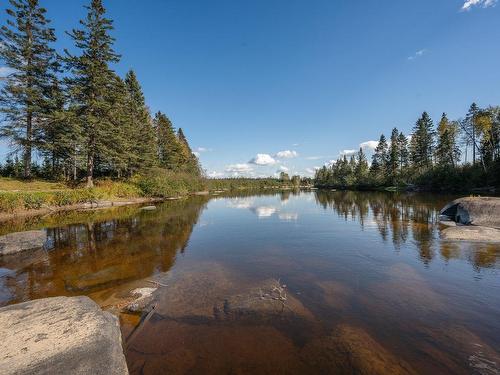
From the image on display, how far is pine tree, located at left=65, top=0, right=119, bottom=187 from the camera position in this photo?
33.7 meters

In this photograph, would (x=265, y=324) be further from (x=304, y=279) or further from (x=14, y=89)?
(x=14, y=89)

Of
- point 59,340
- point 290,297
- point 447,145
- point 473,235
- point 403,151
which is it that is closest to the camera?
point 59,340

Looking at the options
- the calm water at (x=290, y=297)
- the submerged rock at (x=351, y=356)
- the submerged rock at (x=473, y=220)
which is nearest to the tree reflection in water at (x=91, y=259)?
the calm water at (x=290, y=297)

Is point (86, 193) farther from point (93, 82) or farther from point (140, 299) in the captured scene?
point (140, 299)

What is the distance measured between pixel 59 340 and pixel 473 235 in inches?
728

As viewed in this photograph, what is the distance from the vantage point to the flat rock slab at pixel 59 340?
12.2 feet

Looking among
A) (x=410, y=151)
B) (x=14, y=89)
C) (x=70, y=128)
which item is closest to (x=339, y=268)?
(x=70, y=128)

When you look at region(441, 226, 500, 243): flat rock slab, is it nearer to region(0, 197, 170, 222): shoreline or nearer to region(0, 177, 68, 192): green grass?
region(0, 197, 170, 222): shoreline

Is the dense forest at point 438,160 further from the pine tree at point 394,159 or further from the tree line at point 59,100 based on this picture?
the tree line at point 59,100

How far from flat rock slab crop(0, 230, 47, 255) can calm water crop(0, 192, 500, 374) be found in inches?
42.0

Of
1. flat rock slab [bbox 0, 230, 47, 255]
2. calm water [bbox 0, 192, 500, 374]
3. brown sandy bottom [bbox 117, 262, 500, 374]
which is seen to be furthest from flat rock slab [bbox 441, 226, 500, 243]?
flat rock slab [bbox 0, 230, 47, 255]

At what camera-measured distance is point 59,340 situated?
4203mm

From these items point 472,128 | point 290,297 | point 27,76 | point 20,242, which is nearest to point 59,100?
point 27,76

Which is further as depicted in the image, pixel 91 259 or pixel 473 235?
pixel 473 235
